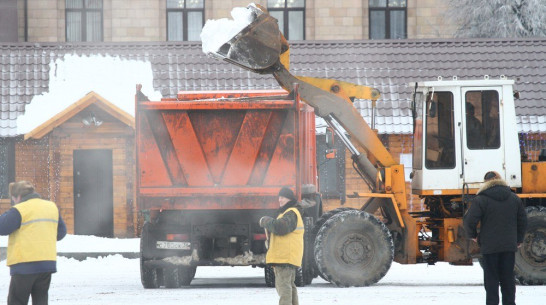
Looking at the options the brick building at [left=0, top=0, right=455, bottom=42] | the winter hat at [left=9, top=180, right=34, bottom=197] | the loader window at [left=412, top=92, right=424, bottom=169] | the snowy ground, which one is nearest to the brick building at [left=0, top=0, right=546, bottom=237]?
the snowy ground

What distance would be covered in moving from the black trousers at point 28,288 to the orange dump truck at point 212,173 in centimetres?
416

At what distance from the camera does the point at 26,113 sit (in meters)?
24.8

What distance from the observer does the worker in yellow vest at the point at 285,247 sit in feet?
34.8

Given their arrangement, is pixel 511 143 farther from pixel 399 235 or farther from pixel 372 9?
pixel 372 9

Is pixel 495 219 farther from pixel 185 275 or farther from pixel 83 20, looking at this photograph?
pixel 83 20

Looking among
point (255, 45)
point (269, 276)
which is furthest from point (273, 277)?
point (255, 45)

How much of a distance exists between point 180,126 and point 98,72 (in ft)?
41.8

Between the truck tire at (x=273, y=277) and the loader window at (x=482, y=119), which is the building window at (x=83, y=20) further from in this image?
the loader window at (x=482, y=119)

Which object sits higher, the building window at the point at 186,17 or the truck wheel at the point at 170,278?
the building window at the point at 186,17

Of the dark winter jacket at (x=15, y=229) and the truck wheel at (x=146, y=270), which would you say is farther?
the truck wheel at (x=146, y=270)

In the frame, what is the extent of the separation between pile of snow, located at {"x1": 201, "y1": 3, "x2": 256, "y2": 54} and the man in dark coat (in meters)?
4.51

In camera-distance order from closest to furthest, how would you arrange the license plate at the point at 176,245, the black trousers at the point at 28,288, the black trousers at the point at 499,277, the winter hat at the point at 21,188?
the black trousers at the point at 28,288 → the winter hat at the point at 21,188 → the black trousers at the point at 499,277 → the license plate at the point at 176,245

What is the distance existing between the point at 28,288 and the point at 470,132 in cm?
708

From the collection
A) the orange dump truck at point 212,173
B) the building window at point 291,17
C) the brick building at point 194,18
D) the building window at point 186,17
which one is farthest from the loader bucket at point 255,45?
the building window at point 186,17
